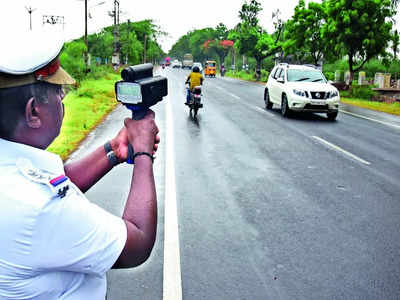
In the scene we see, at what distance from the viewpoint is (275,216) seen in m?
5.54

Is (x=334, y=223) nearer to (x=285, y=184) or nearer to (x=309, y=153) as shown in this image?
(x=285, y=184)

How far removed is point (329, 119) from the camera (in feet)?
51.7

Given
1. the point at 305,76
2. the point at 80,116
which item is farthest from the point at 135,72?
the point at 305,76

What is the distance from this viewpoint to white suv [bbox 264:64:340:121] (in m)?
15.4

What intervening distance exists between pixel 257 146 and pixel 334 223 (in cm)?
515

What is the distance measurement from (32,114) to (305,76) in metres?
16.2

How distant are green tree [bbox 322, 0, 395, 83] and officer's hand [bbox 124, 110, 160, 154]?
2689cm

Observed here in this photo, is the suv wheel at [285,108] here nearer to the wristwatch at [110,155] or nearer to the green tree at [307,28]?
the wristwatch at [110,155]

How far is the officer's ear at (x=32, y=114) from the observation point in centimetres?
135

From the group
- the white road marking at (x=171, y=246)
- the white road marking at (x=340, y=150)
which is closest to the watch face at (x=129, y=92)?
the white road marking at (x=171, y=246)

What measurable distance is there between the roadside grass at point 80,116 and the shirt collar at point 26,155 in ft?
24.9

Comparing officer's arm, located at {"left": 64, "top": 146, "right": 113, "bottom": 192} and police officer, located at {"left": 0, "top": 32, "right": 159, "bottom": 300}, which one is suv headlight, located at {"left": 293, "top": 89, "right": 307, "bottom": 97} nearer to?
officer's arm, located at {"left": 64, "top": 146, "right": 113, "bottom": 192}

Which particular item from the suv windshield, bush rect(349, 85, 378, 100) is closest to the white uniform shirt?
the suv windshield

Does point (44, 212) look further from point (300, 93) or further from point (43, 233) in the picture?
point (300, 93)
